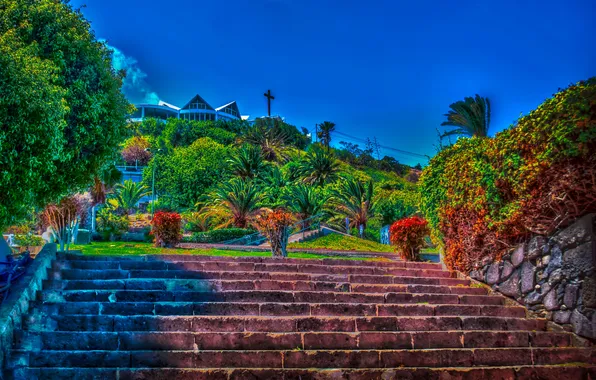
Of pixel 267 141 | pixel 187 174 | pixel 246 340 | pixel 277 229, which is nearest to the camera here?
pixel 246 340

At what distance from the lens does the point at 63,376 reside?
5.79 m

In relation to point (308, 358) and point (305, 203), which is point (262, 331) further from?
point (305, 203)

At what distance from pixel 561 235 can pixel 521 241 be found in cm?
94

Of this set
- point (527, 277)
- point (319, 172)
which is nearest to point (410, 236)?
point (527, 277)

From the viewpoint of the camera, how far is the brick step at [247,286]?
7.80 meters

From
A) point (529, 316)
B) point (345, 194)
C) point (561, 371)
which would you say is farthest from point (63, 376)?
point (345, 194)

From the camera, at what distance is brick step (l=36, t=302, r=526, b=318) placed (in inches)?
277

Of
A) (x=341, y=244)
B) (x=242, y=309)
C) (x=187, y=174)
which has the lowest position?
(x=242, y=309)

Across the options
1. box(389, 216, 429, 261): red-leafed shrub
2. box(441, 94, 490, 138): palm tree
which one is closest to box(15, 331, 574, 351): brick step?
box(389, 216, 429, 261): red-leafed shrub

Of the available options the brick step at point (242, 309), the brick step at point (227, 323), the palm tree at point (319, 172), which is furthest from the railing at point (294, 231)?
the brick step at point (227, 323)

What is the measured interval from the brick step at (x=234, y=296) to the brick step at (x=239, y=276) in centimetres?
83

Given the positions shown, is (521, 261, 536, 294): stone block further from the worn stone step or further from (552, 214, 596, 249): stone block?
the worn stone step

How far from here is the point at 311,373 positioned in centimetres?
605

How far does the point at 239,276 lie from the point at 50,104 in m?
3.85
